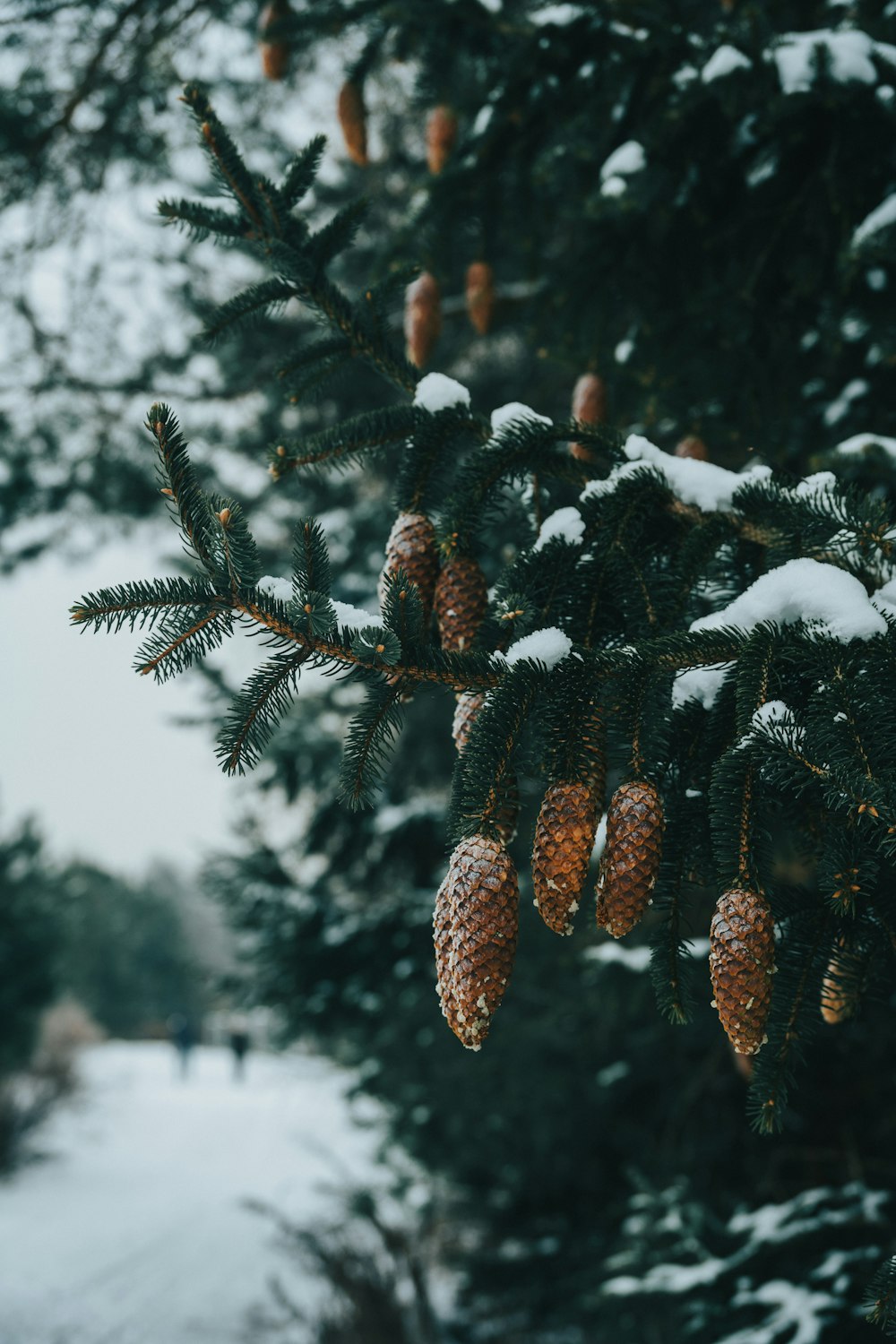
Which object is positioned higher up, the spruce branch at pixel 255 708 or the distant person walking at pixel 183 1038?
the distant person walking at pixel 183 1038

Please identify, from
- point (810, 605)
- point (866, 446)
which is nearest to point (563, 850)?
point (810, 605)

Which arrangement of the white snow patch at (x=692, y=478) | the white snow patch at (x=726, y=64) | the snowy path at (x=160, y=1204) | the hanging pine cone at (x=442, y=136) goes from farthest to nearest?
the snowy path at (x=160, y=1204)
the hanging pine cone at (x=442, y=136)
the white snow patch at (x=726, y=64)
the white snow patch at (x=692, y=478)

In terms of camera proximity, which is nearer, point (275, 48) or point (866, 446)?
point (866, 446)

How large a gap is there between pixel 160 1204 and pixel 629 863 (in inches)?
531

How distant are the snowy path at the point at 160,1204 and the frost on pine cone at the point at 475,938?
5725 mm

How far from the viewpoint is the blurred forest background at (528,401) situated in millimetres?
2529

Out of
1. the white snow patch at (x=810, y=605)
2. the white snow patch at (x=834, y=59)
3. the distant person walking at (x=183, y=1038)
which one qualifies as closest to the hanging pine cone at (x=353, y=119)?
the white snow patch at (x=834, y=59)

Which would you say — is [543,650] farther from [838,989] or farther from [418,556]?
[838,989]

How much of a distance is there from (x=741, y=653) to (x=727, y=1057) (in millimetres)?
3647

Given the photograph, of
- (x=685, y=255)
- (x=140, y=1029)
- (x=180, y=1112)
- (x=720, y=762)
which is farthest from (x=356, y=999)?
(x=140, y=1029)

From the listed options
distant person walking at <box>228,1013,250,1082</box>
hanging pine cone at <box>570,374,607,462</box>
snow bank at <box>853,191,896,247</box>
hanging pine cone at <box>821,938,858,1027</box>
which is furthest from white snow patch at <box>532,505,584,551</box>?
distant person walking at <box>228,1013,250,1082</box>

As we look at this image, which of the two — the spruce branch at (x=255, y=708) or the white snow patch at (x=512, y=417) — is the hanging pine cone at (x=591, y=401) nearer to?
the white snow patch at (x=512, y=417)

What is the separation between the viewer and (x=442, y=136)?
2.87 m

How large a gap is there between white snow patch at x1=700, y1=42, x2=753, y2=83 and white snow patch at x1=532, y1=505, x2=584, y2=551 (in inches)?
59.1
